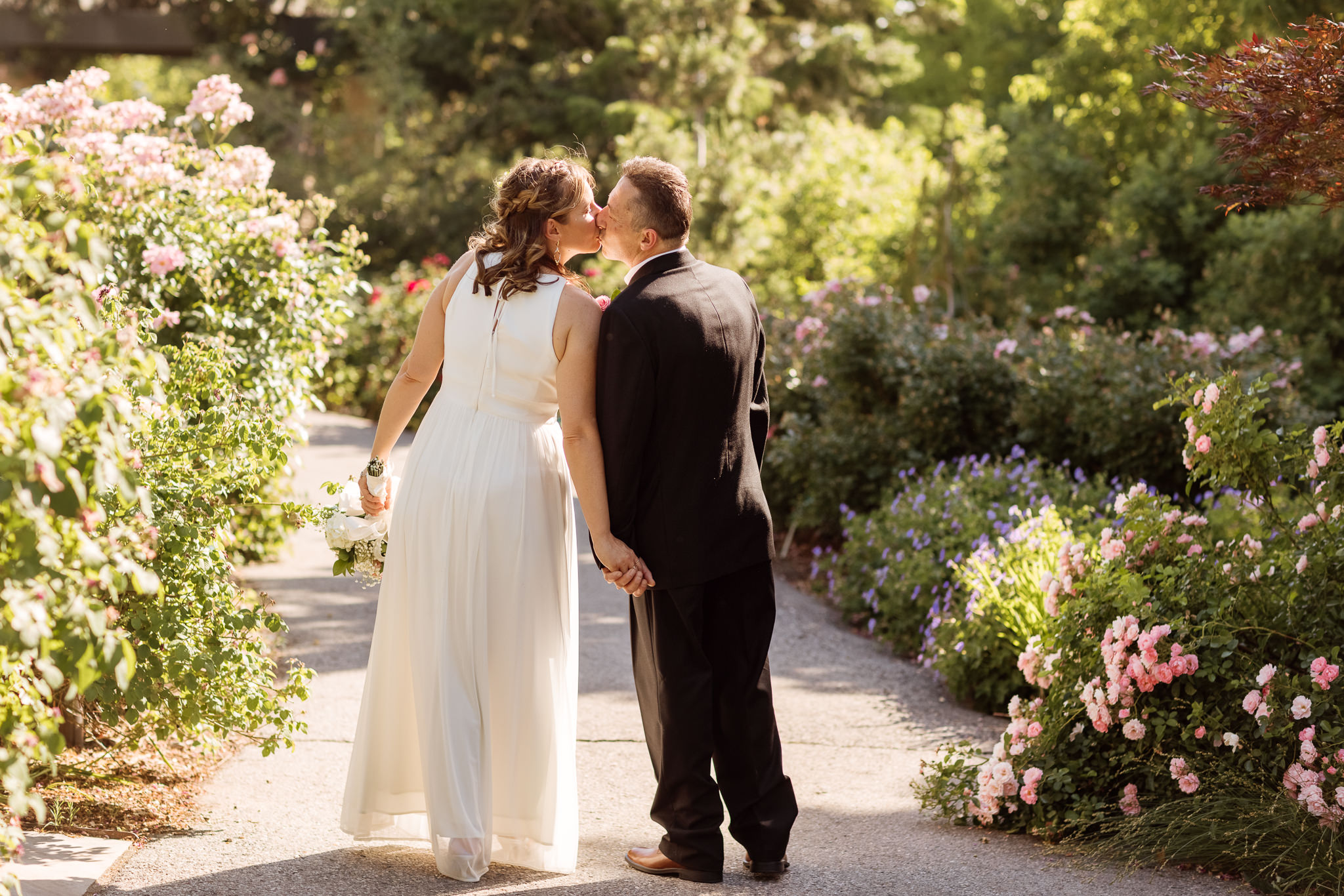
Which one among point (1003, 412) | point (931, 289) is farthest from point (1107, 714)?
point (931, 289)

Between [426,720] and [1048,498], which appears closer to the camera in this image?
[426,720]

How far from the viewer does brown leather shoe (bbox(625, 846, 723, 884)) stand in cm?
315

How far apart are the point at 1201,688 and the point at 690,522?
5.37 feet

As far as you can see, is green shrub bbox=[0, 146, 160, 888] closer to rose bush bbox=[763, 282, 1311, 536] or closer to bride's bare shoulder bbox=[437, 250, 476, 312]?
bride's bare shoulder bbox=[437, 250, 476, 312]

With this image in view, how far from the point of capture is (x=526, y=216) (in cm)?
308

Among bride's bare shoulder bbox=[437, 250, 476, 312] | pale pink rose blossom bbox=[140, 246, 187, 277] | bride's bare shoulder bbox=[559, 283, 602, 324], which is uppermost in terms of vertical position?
pale pink rose blossom bbox=[140, 246, 187, 277]

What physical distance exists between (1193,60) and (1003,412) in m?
3.79

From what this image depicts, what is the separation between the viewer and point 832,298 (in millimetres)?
8227

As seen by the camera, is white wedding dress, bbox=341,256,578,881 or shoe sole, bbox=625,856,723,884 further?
shoe sole, bbox=625,856,723,884

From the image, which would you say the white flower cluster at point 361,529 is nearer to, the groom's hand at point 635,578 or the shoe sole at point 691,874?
the groom's hand at point 635,578

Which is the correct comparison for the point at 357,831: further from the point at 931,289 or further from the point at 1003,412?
the point at 931,289

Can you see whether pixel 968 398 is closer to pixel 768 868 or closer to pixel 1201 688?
Result: pixel 1201 688

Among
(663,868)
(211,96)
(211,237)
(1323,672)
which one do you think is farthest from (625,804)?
(211,96)

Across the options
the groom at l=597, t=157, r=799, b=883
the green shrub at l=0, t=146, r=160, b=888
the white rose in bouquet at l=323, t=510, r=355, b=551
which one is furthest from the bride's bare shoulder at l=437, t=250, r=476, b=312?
the green shrub at l=0, t=146, r=160, b=888
